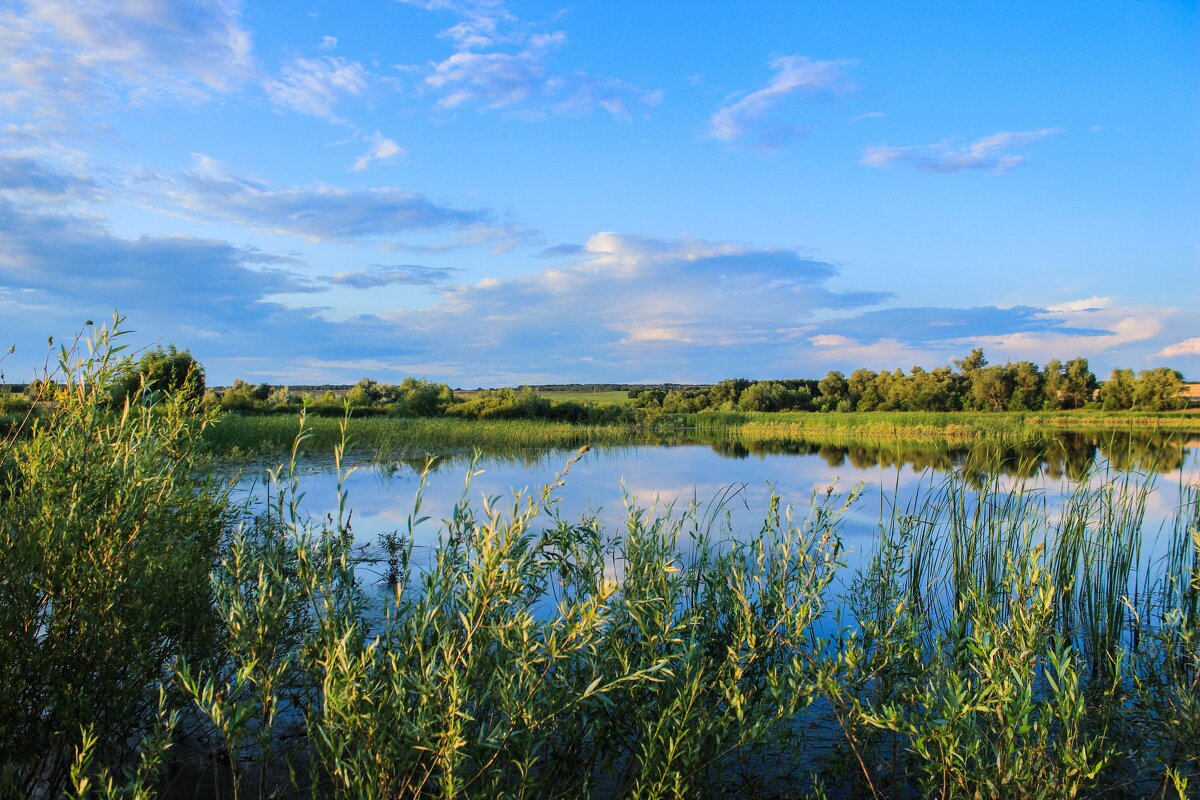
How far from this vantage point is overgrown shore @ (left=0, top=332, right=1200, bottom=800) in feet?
7.48

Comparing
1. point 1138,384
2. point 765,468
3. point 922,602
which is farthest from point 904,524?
point 1138,384

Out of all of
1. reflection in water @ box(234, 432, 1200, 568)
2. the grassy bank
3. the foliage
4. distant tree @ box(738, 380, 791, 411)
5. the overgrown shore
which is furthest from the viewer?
distant tree @ box(738, 380, 791, 411)

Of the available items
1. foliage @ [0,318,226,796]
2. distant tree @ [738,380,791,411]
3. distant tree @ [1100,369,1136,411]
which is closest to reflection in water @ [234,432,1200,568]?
foliage @ [0,318,226,796]

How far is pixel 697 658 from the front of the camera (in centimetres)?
289

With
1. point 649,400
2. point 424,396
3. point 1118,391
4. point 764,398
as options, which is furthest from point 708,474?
point 1118,391

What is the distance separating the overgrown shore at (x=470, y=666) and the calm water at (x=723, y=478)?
9.64 ft

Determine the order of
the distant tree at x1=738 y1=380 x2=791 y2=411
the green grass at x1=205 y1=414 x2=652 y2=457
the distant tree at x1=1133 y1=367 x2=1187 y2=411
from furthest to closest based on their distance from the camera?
the distant tree at x1=738 y1=380 x2=791 y2=411, the distant tree at x1=1133 y1=367 x2=1187 y2=411, the green grass at x1=205 y1=414 x2=652 y2=457

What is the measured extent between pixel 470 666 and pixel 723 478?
750 inches

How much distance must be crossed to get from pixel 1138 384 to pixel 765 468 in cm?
A: 4543

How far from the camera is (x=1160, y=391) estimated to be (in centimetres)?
5047

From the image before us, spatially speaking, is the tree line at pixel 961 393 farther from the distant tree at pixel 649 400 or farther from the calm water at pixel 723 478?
the calm water at pixel 723 478

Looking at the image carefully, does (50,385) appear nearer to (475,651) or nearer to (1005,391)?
(475,651)

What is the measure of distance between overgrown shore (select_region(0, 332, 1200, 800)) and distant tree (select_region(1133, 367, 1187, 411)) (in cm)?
5921

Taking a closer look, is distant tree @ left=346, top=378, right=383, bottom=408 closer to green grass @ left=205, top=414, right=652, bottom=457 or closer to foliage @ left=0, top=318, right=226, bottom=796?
green grass @ left=205, top=414, right=652, bottom=457
